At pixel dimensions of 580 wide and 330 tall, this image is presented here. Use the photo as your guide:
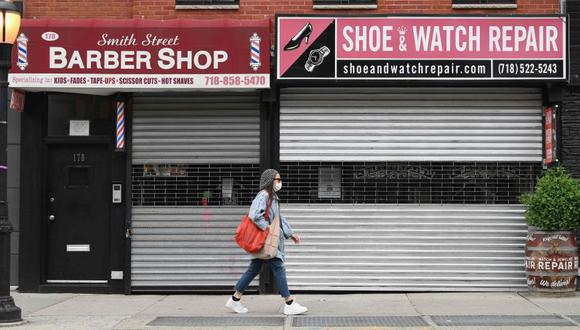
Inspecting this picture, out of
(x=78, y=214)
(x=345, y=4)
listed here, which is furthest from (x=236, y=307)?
(x=345, y=4)

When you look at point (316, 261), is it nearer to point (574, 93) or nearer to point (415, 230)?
point (415, 230)

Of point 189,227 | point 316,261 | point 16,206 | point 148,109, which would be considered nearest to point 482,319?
point 316,261

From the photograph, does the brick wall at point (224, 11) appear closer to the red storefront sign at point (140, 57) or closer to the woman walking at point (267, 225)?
the red storefront sign at point (140, 57)

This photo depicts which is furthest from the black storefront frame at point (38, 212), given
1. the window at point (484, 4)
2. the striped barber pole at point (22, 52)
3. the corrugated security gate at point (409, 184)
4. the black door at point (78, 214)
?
the window at point (484, 4)

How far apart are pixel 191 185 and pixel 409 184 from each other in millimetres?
3239

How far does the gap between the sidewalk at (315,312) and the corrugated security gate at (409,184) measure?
0.38m

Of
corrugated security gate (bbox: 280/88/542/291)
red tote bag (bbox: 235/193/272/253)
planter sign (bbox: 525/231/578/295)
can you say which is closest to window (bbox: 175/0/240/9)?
corrugated security gate (bbox: 280/88/542/291)

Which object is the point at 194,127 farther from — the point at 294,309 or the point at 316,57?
the point at 294,309

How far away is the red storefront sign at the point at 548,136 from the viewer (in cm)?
1102

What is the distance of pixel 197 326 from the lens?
8.88m

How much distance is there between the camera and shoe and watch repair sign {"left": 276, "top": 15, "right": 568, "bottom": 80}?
1088cm

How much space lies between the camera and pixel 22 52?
35.9 feet

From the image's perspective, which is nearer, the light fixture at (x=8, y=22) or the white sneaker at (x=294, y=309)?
the light fixture at (x=8, y=22)

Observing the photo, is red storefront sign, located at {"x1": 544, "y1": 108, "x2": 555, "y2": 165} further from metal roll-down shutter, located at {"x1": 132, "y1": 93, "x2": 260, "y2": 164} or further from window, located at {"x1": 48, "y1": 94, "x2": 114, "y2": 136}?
window, located at {"x1": 48, "y1": 94, "x2": 114, "y2": 136}
